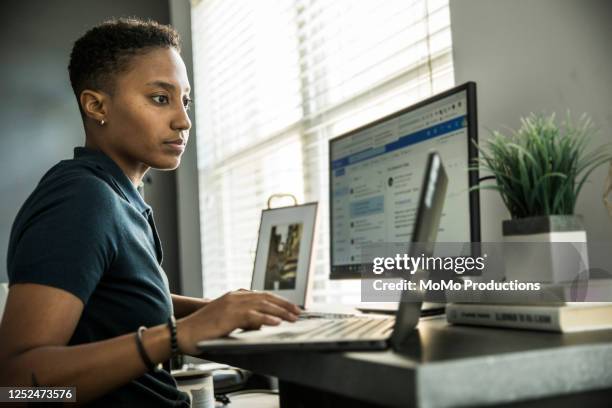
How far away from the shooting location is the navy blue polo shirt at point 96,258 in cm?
86

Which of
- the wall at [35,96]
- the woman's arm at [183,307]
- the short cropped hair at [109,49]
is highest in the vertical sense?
the wall at [35,96]

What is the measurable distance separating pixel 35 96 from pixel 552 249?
3.00 meters

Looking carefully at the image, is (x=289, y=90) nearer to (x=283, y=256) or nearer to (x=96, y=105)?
(x=283, y=256)

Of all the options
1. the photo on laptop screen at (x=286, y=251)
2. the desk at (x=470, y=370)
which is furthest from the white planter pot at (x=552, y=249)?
the photo on laptop screen at (x=286, y=251)

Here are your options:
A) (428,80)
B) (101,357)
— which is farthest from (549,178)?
(428,80)

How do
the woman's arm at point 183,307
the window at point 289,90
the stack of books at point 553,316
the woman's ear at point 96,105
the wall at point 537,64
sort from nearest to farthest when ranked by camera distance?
the stack of books at point 553,316 → the wall at point 537,64 → the woman's ear at point 96,105 → the woman's arm at point 183,307 → the window at point 289,90

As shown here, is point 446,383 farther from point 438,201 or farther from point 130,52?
point 130,52

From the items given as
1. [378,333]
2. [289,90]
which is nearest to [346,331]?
[378,333]

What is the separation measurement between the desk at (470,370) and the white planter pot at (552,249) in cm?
14

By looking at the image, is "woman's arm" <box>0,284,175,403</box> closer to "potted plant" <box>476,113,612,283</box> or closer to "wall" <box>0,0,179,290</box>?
"potted plant" <box>476,113,612,283</box>

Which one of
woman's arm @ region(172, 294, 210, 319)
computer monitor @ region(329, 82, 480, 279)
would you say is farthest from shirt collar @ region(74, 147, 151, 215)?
computer monitor @ region(329, 82, 480, 279)

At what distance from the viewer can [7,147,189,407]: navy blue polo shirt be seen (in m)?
0.86

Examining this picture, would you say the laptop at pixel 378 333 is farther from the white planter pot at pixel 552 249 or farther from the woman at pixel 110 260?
the white planter pot at pixel 552 249

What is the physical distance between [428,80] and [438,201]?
99 centimetres
